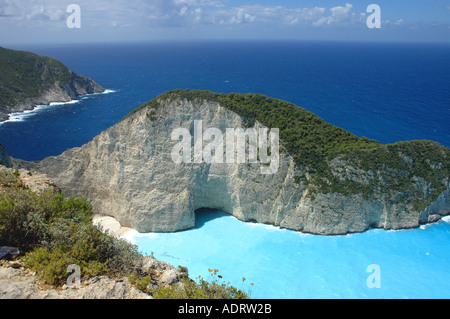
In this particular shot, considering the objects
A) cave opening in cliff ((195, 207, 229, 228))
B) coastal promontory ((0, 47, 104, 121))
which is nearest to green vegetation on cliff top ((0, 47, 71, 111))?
coastal promontory ((0, 47, 104, 121))

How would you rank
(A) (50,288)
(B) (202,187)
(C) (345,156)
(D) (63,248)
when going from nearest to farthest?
1. (A) (50,288)
2. (D) (63,248)
3. (C) (345,156)
4. (B) (202,187)

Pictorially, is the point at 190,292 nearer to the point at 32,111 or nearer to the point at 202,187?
the point at 202,187

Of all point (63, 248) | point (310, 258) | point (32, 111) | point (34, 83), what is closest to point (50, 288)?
point (63, 248)

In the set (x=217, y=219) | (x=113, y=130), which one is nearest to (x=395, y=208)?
(x=217, y=219)

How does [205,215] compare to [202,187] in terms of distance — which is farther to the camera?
[205,215]

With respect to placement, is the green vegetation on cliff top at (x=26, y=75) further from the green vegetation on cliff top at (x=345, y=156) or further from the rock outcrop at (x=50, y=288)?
the rock outcrop at (x=50, y=288)

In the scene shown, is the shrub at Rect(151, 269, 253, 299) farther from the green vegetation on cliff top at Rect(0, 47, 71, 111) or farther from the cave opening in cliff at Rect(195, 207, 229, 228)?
the green vegetation on cliff top at Rect(0, 47, 71, 111)

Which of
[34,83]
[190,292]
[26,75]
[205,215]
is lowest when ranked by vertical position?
[205,215]
